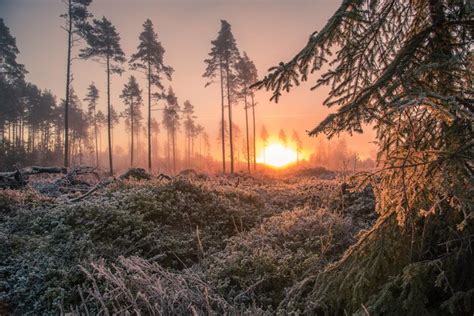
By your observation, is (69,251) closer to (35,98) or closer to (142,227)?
(142,227)

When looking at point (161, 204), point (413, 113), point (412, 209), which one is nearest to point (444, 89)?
point (413, 113)

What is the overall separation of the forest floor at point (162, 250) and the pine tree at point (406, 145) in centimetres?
115

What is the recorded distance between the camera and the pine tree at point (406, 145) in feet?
8.45

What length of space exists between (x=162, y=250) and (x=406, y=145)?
4.63 metres

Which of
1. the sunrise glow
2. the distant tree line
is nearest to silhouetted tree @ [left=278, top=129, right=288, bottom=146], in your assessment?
the sunrise glow

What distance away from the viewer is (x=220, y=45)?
34.2 metres

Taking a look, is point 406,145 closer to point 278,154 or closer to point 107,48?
point 107,48

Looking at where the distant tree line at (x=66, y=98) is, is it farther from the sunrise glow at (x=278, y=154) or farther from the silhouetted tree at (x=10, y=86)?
the sunrise glow at (x=278, y=154)

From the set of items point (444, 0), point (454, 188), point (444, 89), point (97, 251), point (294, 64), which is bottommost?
point (97, 251)

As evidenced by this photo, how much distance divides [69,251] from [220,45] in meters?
31.7

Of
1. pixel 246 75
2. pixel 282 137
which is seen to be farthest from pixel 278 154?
pixel 246 75

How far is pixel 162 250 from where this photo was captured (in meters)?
6.02

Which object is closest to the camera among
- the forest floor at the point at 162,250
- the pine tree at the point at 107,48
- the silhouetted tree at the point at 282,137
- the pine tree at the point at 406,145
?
the pine tree at the point at 406,145

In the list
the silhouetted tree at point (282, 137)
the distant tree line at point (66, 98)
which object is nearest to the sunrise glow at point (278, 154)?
the silhouetted tree at point (282, 137)
